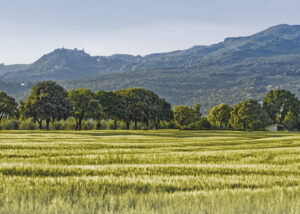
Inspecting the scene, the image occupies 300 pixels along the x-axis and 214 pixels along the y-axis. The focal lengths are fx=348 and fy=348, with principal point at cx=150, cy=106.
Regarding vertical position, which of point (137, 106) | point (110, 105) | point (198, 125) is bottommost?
point (198, 125)

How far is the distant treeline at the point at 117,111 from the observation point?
3423 inches

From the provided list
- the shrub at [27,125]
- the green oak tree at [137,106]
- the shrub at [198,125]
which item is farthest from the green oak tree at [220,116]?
the shrub at [27,125]

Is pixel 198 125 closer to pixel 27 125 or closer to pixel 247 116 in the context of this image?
pixel 247 116

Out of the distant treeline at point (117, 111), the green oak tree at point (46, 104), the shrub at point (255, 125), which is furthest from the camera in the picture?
the shrub at point (255, 125)

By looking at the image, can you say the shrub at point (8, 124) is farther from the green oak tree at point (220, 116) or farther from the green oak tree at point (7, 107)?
the green oak tree at point (220, 116)

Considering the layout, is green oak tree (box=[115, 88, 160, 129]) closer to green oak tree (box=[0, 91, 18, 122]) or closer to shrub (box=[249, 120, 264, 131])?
green oak tree (box=[0, 91, 18, 122])

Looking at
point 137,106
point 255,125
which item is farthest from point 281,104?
point 137,106

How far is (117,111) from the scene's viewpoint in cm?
10138

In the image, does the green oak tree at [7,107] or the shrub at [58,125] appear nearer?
the green oak tree at [7,107]

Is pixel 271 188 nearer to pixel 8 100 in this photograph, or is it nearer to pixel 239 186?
pixel 239 186

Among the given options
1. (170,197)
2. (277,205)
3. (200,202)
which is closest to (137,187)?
(170,197)

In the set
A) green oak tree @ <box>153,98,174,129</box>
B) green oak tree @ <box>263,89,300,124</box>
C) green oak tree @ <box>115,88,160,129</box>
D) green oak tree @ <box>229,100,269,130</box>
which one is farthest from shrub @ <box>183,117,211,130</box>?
green oak tree @ <box>263,89,300,124</box>

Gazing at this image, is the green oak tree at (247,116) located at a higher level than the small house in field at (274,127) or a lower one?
higher

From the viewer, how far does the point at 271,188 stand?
7648mm
